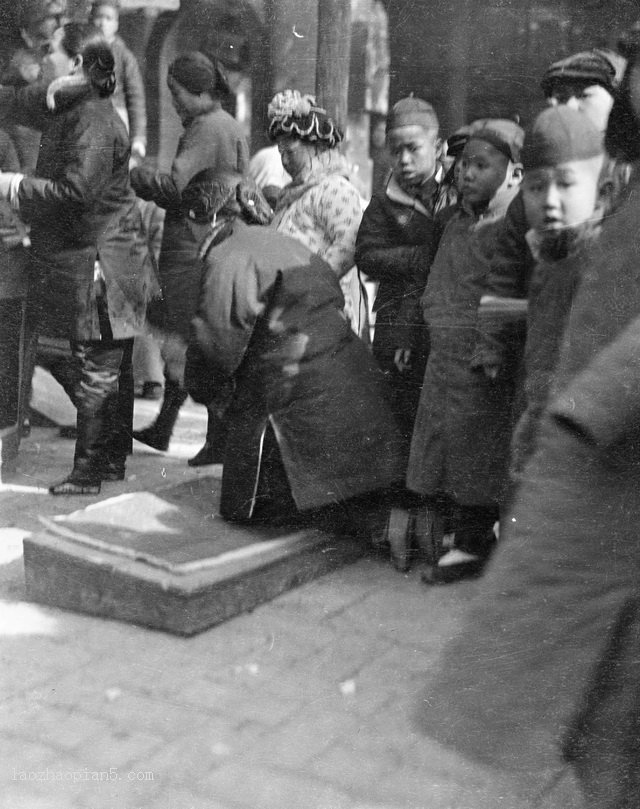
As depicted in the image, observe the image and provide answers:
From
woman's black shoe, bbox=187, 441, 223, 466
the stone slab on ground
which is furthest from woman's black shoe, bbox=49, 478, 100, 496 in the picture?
the stone slab on ground

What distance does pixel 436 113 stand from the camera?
3.79 meters

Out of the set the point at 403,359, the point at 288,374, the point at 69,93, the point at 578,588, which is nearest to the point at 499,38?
the point at 403,359

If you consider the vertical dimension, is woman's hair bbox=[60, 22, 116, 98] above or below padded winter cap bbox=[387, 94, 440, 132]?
above

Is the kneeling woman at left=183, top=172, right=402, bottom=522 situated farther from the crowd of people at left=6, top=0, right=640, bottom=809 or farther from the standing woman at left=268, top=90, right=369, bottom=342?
the standing woman at left=268, top=90, right=369, bottom=342

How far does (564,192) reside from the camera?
2797mm

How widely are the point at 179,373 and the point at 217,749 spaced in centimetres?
251

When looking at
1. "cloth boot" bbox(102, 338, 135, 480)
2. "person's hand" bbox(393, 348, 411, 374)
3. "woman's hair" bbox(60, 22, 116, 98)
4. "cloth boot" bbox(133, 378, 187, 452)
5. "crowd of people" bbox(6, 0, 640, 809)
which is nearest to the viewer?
"crowd of people" bbox(6, 0, 640, 809)

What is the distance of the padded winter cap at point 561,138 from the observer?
108 inches

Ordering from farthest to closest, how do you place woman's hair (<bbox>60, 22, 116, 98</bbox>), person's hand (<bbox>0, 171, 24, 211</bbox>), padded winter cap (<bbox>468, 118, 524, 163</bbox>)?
person's hand (<bbox>0, 171, 24, 211</bbox>), woman's hair (<bbox>60, 22, 116, 98</bbox>), padded winter cap (<bbox>468, 118, 524, 163</bbox>)

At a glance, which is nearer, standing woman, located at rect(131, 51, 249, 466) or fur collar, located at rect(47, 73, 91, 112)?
fur collar, located at rect(47, 73, 91, 112)

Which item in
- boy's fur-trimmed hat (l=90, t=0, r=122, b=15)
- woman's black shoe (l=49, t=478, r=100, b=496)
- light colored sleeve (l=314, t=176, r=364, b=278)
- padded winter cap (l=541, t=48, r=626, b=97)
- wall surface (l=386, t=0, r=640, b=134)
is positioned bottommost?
woman's black shoe (l=49, t=478, r=100, b=496)

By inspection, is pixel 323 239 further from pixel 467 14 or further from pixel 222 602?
pixel 222 602

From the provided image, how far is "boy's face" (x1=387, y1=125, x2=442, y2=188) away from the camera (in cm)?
368

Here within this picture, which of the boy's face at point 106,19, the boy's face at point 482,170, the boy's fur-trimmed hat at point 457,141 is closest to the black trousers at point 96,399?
the boy's face at point 106,19
